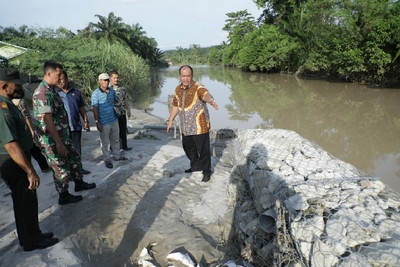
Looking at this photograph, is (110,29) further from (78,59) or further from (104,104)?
(104,104)

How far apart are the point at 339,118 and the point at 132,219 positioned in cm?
862

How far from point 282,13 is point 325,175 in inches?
1180

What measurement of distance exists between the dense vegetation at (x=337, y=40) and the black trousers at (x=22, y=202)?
1408 cm

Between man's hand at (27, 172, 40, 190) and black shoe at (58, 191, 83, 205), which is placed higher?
man's hand at (27, 172, 40, 190)

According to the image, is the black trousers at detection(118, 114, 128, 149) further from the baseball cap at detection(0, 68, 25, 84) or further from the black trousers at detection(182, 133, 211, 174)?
the baseball cap at detection(0, 68, 25, 84)

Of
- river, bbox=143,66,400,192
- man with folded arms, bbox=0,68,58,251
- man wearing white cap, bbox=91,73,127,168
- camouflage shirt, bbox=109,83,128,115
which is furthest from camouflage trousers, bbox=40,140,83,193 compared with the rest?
river, bbox=143,66,400,192

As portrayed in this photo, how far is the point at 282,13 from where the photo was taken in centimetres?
2766

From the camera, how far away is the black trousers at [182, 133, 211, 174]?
3521 millimetres

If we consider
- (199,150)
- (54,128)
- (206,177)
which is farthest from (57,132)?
(206,177)

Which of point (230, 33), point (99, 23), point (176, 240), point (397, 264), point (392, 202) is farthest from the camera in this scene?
point (230, 33)

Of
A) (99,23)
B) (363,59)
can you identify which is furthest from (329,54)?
(99,23)

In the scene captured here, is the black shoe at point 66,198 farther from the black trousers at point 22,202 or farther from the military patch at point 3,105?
the military patch at point 3,105

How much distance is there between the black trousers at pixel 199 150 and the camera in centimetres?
352

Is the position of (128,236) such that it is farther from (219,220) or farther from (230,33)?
(230,33)
